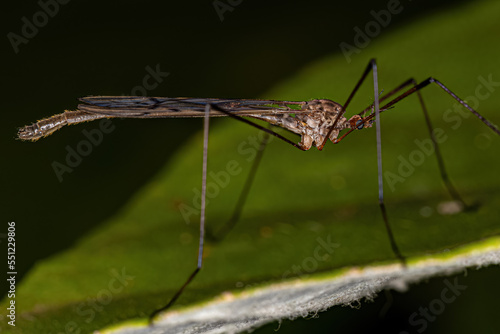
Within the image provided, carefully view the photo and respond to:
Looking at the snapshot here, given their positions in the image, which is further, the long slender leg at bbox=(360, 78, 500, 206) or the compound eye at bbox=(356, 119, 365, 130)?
the compound eye at bbox=(356, 119, 365, 130)

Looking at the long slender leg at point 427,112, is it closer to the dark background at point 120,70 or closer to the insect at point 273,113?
the insect at point 273,113

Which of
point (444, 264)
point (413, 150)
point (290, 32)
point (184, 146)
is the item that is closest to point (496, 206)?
point (444, 264)

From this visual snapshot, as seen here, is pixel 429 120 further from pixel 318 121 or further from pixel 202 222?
pixel 202 222

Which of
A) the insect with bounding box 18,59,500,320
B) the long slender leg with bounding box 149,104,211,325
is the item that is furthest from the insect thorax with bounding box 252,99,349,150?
the long slender leg with bounding box 149,104,211,325

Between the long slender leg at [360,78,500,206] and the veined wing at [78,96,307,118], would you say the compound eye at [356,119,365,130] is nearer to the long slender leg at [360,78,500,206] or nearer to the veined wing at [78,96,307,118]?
the long slender leg at [360,78,500,206]

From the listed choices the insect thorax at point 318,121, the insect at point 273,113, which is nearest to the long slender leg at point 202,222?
the insect at point 273,113

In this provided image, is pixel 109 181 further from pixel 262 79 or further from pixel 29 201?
pixel 262 79

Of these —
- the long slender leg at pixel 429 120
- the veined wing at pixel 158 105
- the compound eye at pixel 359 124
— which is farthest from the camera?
the compound eye at pixel 359 124
